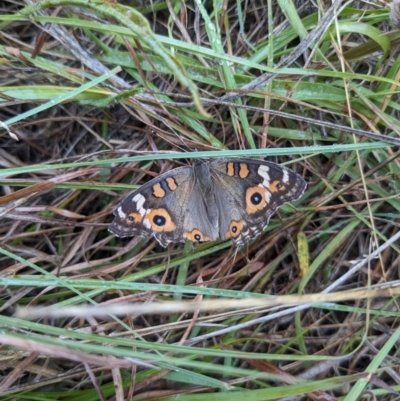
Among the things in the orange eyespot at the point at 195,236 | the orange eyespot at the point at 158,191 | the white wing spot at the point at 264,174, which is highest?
the orange eyespot at the point at 158,191

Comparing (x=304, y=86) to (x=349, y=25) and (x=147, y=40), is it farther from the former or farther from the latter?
(x=147, y=40)

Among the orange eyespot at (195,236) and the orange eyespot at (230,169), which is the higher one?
the orange eyespot at (230,169)

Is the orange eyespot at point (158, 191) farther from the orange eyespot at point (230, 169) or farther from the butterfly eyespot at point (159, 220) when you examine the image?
the orange eyespot at point (230, 169)

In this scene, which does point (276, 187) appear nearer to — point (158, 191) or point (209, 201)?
point (209, 201)

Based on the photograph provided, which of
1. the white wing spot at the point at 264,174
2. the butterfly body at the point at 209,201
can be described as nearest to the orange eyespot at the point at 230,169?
the butterfly body at the point at 209,201

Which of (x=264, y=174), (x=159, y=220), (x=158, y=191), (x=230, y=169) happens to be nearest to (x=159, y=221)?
(x=159, y=220)

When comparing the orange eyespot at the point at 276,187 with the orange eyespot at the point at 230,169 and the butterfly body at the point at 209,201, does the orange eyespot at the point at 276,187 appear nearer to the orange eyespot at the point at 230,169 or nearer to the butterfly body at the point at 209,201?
the butterfly body at the point at 209,201

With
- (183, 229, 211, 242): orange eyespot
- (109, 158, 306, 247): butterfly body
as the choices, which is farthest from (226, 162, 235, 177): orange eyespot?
(183, 229, 211, 242): orange eyespot

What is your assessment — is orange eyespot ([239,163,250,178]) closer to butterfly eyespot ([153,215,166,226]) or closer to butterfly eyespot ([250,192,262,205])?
butterfly eyespot ([250,192,262,205])

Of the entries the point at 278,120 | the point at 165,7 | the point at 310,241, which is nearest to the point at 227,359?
the point at 310,241
